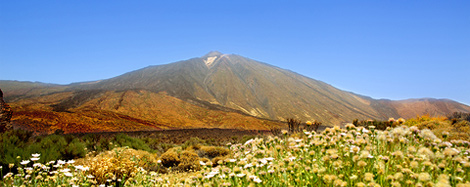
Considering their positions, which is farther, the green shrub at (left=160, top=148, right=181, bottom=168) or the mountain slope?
the mountain slope

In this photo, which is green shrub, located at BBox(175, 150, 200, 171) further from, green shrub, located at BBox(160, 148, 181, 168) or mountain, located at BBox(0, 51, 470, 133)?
mountain, located at BBox(0, 51, 470, 133)

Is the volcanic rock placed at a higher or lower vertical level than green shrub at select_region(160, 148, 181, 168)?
higher

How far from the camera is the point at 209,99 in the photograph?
73.4 metres

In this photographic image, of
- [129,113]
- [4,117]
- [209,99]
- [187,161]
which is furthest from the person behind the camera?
[209,99]

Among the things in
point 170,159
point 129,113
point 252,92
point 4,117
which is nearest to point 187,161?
point 170,159

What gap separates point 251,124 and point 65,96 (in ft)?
105

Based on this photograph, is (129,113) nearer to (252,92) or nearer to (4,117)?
(4,117)

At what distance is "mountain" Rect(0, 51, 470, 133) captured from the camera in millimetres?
38812

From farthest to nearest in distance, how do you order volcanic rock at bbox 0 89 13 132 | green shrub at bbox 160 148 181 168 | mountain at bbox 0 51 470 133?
1. mountain at bbox 0 51 470 133
2. volcanic rock at bbox 0 89 13 132
3. green shrub at bbox 160 148 181 168

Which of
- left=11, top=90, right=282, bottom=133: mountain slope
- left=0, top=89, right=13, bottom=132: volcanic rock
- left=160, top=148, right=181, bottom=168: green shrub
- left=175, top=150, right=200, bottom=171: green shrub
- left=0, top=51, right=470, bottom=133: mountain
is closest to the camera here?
left=175, top=150, right=200, bottom=171: green shrub

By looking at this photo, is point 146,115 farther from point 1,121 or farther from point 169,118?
point 1,121

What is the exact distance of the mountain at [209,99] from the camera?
127 ft

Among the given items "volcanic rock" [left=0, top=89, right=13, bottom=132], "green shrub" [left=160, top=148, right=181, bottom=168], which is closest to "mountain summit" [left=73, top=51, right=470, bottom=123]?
"volcanic rock" [left=0, top=89, right=13, bottom=132]

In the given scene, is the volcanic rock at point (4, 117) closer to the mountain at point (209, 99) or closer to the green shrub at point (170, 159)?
the green shrub at point (170, 159)
